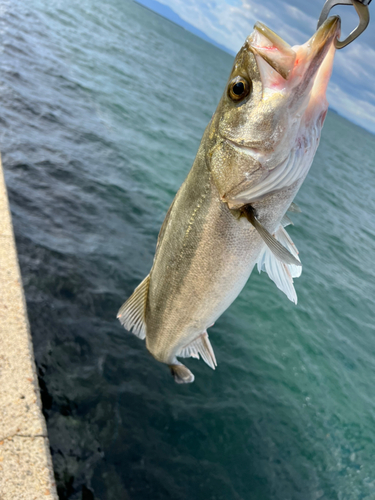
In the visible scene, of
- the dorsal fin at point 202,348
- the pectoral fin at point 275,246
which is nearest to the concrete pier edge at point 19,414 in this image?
the dorsal fin at point 202,348

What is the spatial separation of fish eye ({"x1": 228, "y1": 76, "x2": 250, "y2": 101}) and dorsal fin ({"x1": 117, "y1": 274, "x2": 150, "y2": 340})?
1527 millimetres

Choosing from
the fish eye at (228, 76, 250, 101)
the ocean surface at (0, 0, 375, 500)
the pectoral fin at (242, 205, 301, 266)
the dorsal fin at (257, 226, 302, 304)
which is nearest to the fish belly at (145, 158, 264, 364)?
the dorsal fin at (257, 226, 302, 304)

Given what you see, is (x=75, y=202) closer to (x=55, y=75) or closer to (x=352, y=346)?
(x=352, y=346)

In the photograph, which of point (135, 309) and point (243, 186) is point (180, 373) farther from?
point (243, 186)

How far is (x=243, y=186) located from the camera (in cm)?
235

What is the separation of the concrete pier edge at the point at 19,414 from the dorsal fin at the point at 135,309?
0.92m

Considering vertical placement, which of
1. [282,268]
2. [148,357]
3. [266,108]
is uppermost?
[266,108]

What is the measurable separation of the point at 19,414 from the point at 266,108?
8.89 ft

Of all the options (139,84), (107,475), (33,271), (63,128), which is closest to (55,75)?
(63,128)

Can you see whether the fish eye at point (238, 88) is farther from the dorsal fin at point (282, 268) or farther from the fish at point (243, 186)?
the dorsal fin at point (282, 268)

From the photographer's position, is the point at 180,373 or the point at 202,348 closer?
the point at 202,348

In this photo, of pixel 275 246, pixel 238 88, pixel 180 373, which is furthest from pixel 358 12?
pixel 180 373

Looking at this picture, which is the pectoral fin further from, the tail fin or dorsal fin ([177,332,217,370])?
the tail fin

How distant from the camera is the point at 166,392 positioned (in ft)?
17.6
